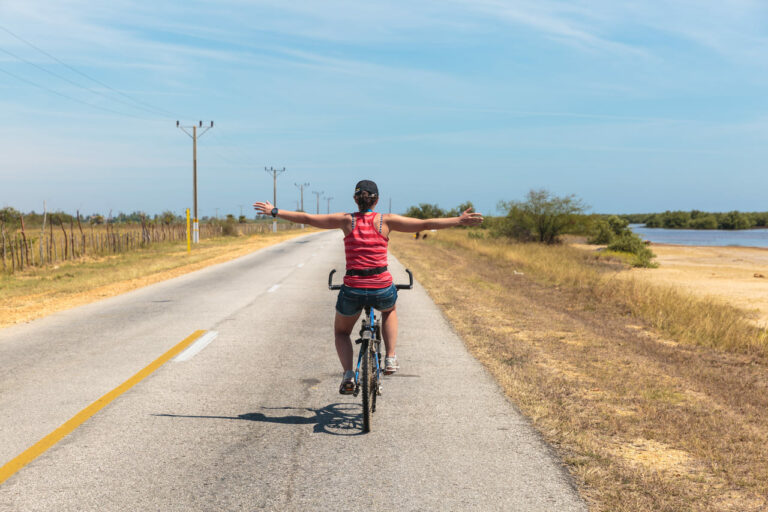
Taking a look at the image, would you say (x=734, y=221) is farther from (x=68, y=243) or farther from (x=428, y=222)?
(x=428, y=222)

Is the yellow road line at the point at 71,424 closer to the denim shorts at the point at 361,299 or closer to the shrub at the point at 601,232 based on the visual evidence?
the denim shorts at the point at 361,299

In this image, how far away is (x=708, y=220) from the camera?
465 ft

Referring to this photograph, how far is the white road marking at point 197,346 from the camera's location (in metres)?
8.32

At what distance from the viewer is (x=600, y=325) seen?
1270 centimetres

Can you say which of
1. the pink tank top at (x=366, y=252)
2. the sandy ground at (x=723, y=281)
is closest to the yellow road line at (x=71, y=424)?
the pink tank top at (x=366, y=252)

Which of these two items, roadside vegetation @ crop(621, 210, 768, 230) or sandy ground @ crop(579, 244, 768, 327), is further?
roadside vegetation @ crop(621, 210, 768, 230)

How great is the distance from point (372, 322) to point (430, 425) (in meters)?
1.03

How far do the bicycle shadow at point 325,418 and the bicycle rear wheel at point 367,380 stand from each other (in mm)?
153

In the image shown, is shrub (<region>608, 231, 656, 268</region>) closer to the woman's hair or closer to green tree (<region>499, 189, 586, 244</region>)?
green tree (<region>499, 189, 586, 244</region>)

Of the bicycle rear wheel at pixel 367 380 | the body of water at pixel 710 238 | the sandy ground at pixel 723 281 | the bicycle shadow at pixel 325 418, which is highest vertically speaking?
the bicycle rear wheel at pixel 367 380

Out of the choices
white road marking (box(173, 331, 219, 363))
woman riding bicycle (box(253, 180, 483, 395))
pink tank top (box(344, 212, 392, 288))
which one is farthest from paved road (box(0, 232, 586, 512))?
pink tank top (box(344, 212, 392, 288))

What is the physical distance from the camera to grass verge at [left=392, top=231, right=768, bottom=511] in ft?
14.4

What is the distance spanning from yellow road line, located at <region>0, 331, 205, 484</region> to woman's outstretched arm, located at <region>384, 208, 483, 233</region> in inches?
128

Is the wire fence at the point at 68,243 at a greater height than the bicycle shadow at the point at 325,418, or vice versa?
the wire fence at the point at 68,243
